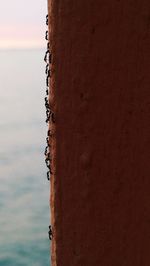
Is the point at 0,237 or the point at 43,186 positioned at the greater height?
the point at 43,186

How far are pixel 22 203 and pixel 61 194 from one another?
30.8 meters

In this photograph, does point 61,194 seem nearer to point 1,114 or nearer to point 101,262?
point 101,262

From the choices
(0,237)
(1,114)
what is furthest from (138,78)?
(1,114)

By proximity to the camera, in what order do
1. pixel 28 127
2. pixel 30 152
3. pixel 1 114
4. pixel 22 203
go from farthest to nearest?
pixel 1 114 → pixel 28 127 → pixel 30 152 → pixel 22 203

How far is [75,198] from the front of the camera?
3.57 ft

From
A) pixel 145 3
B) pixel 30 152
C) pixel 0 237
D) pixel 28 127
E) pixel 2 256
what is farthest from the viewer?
pixel 28 127

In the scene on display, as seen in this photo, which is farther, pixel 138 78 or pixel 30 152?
pixel 30 152

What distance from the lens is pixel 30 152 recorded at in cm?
4109

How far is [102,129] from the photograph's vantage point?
105cm

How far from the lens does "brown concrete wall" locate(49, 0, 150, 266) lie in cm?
103

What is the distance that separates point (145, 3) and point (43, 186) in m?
32.4

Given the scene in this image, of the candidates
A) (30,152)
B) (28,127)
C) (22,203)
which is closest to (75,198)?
(22,203)

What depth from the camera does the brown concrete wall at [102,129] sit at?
1025 mm

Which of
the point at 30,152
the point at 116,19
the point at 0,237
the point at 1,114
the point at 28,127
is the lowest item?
the point at 116,19
